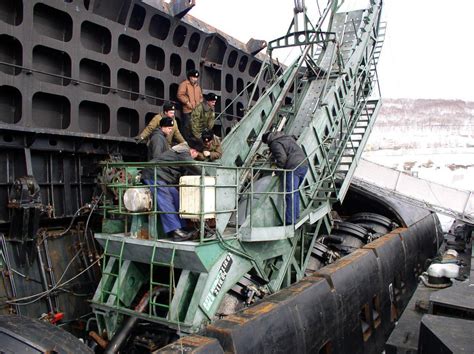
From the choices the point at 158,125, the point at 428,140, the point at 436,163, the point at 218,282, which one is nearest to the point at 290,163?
the point at 218,282

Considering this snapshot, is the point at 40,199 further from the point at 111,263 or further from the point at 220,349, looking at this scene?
the point at 220,349

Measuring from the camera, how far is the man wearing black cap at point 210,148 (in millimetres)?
6413

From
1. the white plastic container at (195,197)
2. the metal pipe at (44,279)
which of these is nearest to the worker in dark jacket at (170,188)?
the white plastic container at (195,197)

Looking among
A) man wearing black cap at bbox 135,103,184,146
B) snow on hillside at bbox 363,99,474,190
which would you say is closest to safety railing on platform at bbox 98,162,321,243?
man wearing black cap at bbox 135,103,184,146

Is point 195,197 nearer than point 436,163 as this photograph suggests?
Yes

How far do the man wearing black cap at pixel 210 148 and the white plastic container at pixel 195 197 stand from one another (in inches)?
63.9

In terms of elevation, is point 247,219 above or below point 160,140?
below

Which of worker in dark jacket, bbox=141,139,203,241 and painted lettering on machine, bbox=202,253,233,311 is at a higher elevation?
worker in dark jacket, bbox=141,139,203,241

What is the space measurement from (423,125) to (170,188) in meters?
74.6

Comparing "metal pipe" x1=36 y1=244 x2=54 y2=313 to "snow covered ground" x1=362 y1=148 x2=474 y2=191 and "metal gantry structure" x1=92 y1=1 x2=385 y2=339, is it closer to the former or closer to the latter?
"metal gantry structure" x1=92 y1=1 x2=385 y2=339

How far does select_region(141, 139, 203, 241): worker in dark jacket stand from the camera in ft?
15.9

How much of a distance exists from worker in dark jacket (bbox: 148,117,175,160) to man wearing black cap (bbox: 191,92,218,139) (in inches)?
54.6

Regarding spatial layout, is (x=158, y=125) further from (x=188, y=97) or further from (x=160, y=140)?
(x=188, y=97)

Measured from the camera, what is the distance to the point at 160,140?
5.87 meters
